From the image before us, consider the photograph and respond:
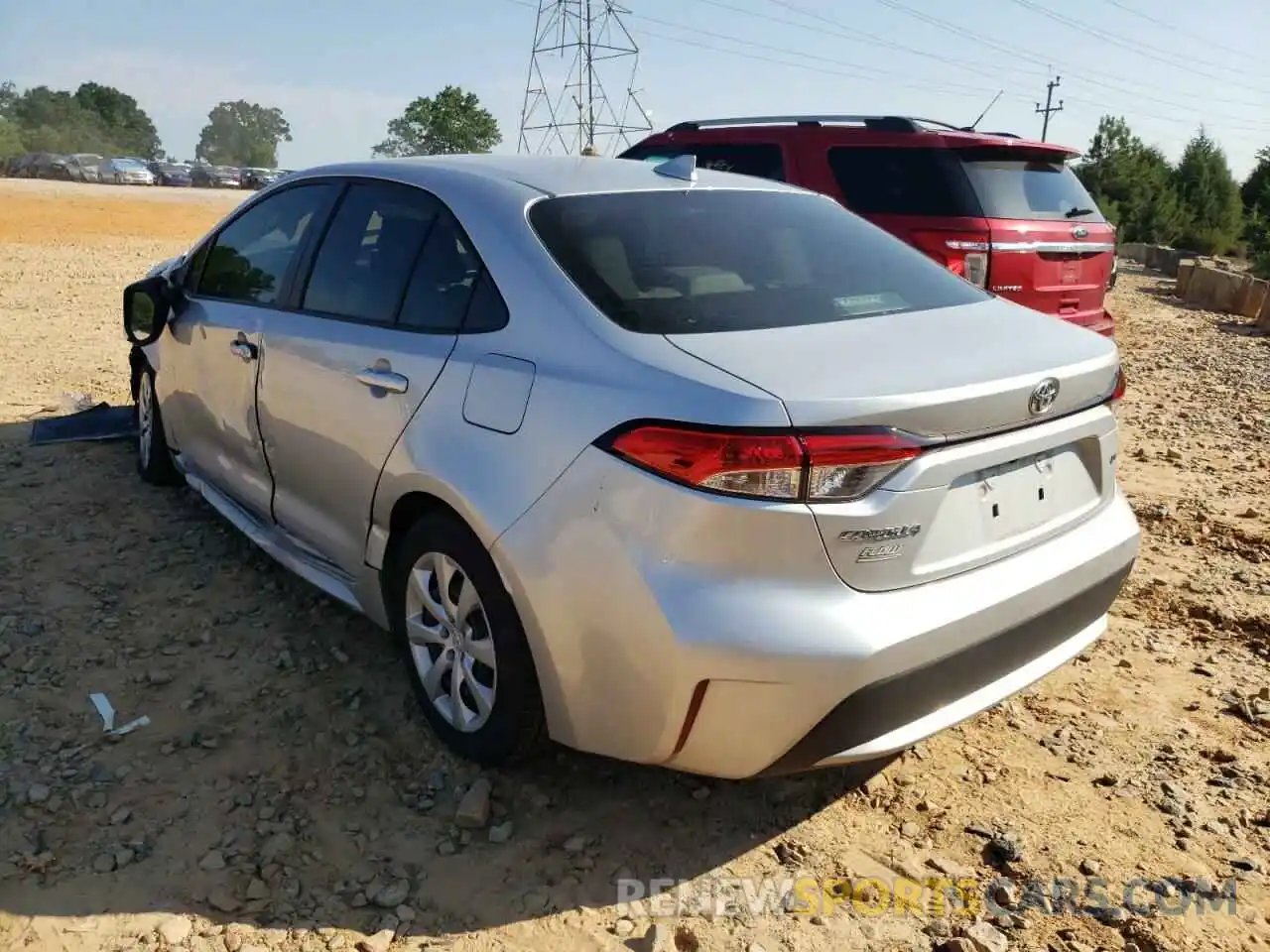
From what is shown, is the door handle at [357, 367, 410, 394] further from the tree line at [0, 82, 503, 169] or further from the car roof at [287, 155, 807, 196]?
the tree line at [0, 82, 503, 169]

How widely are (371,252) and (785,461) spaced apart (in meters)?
1.76

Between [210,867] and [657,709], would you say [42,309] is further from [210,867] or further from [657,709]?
[657,709]

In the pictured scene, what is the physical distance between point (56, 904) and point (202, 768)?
55 centimetres

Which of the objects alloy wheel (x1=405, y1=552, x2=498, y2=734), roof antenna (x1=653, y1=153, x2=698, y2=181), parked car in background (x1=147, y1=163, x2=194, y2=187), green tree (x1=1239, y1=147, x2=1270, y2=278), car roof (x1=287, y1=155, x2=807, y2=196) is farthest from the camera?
parked car in background (x1=147, y1=163, x2=194, y2=187)

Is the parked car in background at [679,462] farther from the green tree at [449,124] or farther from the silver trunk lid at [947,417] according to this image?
the green tree at [449,124]

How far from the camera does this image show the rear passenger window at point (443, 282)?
2795mm

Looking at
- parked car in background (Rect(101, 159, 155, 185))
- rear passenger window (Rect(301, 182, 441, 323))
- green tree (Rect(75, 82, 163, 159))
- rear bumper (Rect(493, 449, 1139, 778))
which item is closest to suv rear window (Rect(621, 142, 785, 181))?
rear passenger window (Rect(301, 182, 441, 323))

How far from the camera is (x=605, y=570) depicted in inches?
87.7

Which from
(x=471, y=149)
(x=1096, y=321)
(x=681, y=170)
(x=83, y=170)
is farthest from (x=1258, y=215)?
(x=471, y=149)

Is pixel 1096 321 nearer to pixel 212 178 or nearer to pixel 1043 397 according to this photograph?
pixel 1043 397

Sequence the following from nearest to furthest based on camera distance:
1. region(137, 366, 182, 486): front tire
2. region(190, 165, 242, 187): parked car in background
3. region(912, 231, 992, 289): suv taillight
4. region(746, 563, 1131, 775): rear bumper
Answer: region(746, 563, 1131, 775): rear bumper, region(137, 366, 182, 486): front tire, region(912, 231, 992, 289): suv taillight, region(190, 165, 242, 187): parked car in background

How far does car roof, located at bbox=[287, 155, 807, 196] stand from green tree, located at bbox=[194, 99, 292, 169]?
13687 cm

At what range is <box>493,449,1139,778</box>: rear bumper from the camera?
2.12 m

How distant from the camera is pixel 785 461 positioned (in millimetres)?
2078
